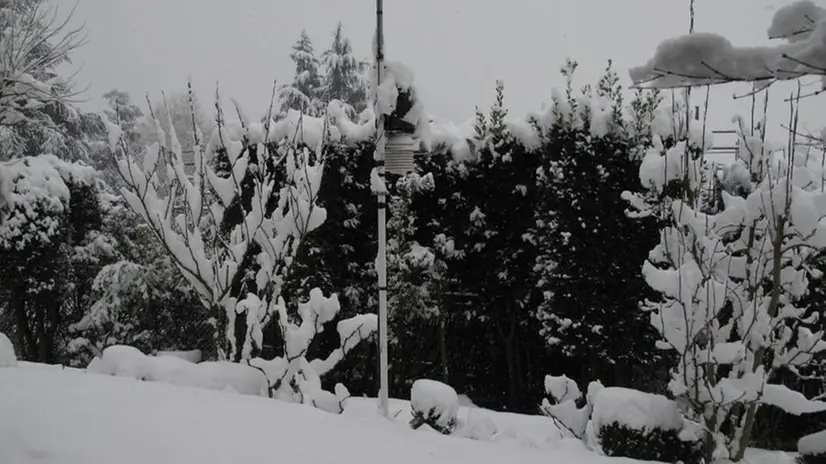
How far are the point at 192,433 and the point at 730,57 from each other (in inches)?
99.8

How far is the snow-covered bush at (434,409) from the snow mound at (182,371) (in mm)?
1245

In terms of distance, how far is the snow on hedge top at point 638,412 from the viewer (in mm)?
3623

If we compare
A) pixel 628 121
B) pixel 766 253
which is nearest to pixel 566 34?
pixel 628 121

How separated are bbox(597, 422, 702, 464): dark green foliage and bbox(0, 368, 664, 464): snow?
19 cm

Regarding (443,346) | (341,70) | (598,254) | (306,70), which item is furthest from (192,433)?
(306,70)

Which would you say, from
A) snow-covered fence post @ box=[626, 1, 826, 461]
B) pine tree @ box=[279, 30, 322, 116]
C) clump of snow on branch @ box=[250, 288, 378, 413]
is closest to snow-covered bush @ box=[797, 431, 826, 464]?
snow-covered fence post @ box=[626, 1, 826, 461]

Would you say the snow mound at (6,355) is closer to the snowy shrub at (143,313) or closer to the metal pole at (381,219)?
the metal pole at (381,219)

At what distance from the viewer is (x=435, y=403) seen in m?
4.14

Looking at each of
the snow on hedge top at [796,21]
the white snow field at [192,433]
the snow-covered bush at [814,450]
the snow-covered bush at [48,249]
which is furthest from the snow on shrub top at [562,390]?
the snow-covered bush at [48,249]

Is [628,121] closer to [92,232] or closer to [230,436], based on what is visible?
[230,436]

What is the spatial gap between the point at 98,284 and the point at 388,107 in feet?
16.9

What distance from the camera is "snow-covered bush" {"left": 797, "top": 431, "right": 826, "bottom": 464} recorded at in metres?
3.68

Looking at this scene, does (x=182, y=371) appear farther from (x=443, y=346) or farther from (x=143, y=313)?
(x=143, y=313)

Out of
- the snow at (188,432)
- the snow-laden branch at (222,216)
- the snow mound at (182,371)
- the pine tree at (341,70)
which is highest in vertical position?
the pine tree at (341,70)
